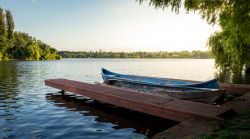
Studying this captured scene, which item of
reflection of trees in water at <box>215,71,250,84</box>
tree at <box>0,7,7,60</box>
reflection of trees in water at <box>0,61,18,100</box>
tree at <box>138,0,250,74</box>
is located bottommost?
reflection of trees in water at <box>0,61,18,100</box>

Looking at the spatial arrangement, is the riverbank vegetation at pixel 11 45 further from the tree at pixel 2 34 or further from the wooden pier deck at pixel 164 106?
the wooden pier deck at pixel 164 106

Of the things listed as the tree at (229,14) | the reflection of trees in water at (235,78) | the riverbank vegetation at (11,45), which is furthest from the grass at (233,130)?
the riverbank vegetation at (11,45)

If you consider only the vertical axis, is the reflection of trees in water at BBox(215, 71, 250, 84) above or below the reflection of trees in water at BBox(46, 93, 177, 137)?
above

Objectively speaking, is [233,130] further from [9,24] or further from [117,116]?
[9,24]

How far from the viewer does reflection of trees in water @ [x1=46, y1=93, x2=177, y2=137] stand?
1045 centimetres

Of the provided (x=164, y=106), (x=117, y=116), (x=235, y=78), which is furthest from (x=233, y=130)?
(x=235, y=78)

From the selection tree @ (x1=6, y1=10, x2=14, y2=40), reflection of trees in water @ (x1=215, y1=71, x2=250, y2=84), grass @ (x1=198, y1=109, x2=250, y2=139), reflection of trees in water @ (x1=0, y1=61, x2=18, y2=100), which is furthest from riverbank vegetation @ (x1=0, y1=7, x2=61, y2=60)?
grass @ (x1=198, y1=109, x2=250, y2=139)

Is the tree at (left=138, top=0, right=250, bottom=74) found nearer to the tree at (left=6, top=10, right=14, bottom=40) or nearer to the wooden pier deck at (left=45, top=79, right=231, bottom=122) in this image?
the wooden pier deck at (left=45, top=79, right=231, bottom=122)

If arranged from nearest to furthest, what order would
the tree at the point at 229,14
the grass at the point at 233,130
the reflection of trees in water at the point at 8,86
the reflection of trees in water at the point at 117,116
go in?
the grass at the point at 233,130 → the tree at the point at 229,14 → the reflection of trees in water at the point at 117,116 → the reflection of trees in water at the point at 8,86

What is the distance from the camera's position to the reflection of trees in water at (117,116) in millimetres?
10445

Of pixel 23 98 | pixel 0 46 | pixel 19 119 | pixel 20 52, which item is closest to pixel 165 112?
Answer: pixel 19 119

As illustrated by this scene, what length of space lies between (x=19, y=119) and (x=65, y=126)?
8.72 feet

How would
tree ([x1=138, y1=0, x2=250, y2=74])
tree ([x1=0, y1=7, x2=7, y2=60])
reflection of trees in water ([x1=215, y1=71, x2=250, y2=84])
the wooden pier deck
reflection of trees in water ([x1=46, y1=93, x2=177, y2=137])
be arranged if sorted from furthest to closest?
tree ([x1=0, y1=7, x2=7, y2=60]) → reflection of trees in water ([x1=215, y1=71, x2=250, y2=84]) → reflection of trees in water ([x1=46, y1=93, x2=177, y2=137]) → tree ([x1=138, y1=0, x2=250, y2=74]) → the wooden pier deck

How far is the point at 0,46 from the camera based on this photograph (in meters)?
104
